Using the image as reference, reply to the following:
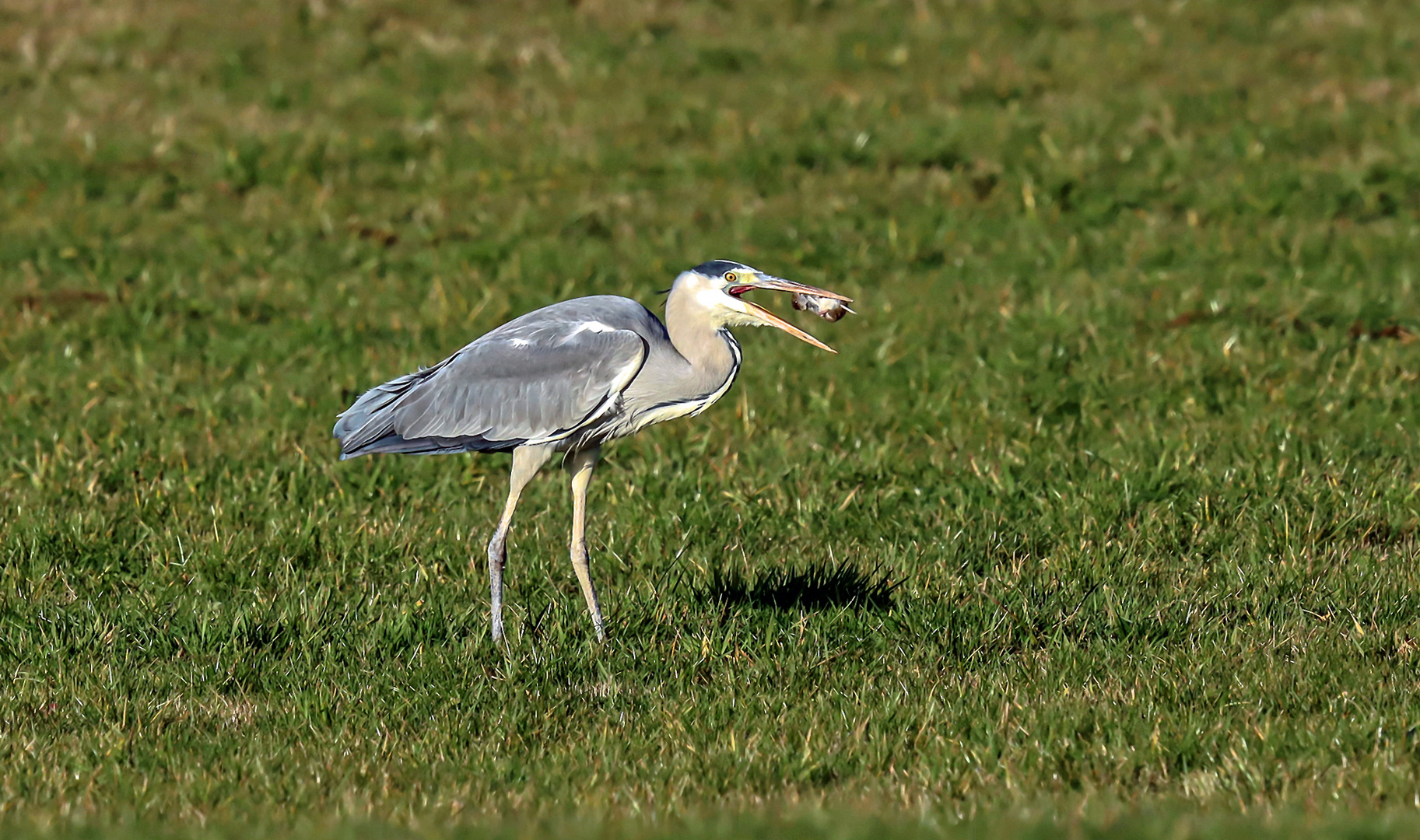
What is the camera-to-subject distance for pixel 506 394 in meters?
6.93

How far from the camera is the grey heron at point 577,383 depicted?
652 centimetres

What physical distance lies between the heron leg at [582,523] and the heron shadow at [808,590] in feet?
1.53

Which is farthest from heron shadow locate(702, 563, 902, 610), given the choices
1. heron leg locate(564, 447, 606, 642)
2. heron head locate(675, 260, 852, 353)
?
heron head locate(675, 260, 852, 353)

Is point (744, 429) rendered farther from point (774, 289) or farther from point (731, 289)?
point (774, 289)

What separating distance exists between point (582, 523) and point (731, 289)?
47.9 inches

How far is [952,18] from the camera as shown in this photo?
17094 mm

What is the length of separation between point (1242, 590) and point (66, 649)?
4565mm

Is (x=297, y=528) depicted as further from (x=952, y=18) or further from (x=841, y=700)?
(x=952, y=18)

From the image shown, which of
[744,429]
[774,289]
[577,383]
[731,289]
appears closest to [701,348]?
[731,289]

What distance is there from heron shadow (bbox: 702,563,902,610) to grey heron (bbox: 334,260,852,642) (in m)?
0.58

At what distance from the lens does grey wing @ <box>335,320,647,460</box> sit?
6.65m

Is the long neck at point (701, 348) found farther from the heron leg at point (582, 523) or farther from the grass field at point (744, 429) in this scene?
the grass field at point (744, 429)

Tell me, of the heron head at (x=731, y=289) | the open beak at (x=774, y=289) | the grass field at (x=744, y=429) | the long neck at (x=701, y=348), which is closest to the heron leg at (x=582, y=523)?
the grass field at (x=744, y=429)

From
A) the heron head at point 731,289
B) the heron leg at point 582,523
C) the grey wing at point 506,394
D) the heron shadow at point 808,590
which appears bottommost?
the heron shadow at point 808,590
